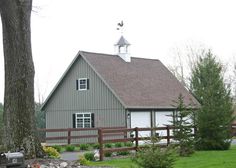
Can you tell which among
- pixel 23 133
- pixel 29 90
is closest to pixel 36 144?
pixel 23 133

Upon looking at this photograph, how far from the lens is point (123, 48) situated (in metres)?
39.1

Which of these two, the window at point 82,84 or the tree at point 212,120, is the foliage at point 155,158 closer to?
the tree at point 212,120

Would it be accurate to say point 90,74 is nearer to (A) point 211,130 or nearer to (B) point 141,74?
(B) point 141,74

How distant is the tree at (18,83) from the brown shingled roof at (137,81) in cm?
1672

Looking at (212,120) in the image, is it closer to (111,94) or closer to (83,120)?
(111,94)

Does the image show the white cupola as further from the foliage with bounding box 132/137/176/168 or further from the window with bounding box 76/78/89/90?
the foliage with bounding box 132/137/176/168

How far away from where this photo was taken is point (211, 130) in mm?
23609

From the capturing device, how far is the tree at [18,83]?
15.5 meters

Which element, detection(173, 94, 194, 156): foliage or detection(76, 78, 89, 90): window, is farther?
detection(76, 78, 89, 90): window

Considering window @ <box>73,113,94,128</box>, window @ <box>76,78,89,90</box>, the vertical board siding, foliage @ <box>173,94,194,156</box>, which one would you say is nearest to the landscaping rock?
foliage @ <box>173,94,194,156</box>

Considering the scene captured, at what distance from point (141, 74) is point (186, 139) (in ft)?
54.5

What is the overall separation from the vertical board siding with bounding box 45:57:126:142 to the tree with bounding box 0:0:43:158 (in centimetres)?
1738

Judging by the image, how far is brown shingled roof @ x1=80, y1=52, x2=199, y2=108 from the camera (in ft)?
110

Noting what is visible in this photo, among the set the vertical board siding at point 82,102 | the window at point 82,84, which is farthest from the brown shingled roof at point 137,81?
the window at point 82,84
